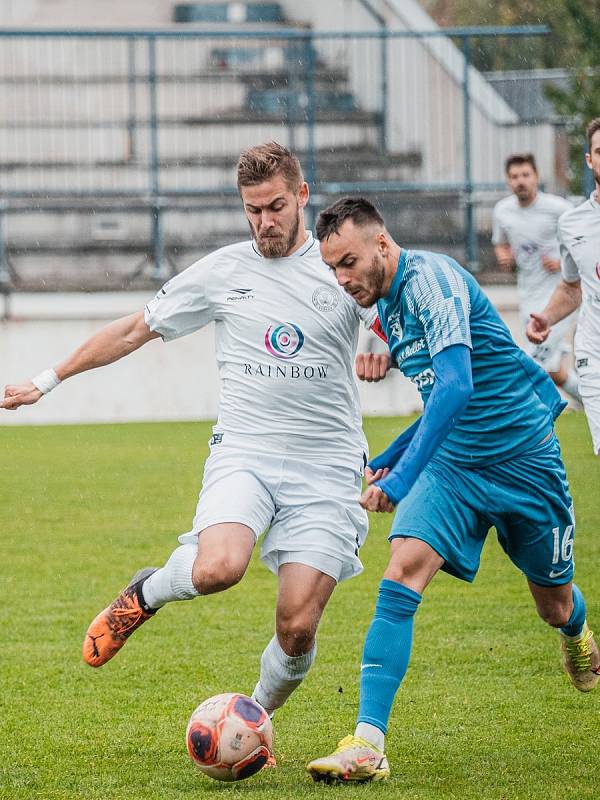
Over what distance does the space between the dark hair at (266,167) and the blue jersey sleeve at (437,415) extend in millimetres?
1021

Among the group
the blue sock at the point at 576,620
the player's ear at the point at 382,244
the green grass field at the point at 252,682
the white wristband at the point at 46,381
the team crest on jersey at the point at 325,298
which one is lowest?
the green grass field at the point at 252,682

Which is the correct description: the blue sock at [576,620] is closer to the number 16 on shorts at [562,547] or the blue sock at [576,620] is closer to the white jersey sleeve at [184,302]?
the number 16 on shorts at [562,547]

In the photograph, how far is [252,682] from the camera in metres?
5.88

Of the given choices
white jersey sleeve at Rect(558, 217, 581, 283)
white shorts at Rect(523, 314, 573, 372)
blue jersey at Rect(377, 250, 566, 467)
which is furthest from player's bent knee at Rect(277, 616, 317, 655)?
white shorts at Rect(523, 314, 573, 372)

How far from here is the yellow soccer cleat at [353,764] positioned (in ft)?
14.4

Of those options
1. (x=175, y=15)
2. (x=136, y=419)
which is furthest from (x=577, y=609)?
(x=175, y=15)

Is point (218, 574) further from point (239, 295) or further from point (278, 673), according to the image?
point (239, 295)

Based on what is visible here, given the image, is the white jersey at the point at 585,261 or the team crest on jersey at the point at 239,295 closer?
the team crest on jersey at the point at 239,295

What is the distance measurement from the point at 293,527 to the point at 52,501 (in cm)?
628

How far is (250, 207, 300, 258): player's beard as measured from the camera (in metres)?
5.08

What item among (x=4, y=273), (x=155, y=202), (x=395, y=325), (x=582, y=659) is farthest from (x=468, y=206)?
(x=395, y=325)

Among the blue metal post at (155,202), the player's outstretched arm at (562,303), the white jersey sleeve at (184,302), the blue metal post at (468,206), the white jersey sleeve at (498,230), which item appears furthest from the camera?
the blue metal post at (468,206)

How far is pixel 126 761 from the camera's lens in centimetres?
476

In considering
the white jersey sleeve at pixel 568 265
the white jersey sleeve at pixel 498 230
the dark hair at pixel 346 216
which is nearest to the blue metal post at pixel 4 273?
the white jersey sleeve at pixel 498 230
